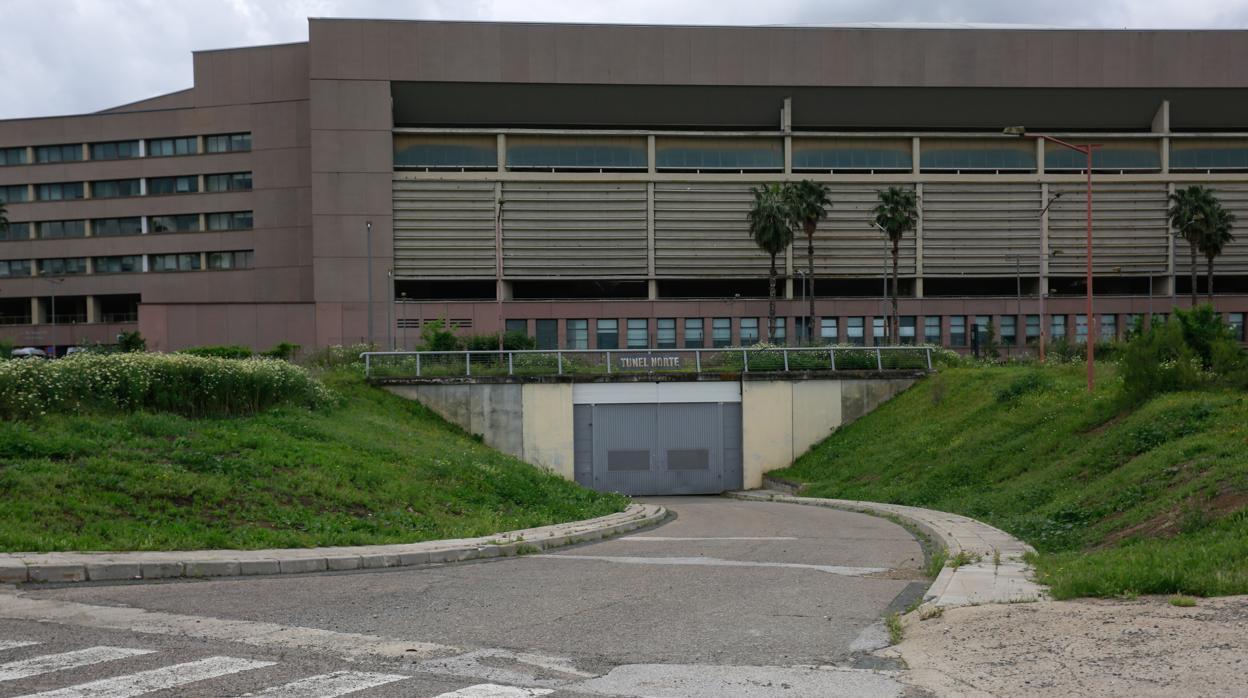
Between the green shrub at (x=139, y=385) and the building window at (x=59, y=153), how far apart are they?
222 ft

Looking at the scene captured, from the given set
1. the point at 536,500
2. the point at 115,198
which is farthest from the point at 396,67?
the point at 536,500

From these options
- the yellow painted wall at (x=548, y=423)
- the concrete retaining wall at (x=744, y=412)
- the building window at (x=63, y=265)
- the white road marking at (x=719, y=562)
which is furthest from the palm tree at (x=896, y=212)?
the building window at (x=63, y=265)

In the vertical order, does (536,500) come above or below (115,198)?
below

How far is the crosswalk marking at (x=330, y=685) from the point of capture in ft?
23.6

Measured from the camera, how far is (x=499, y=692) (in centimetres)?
729

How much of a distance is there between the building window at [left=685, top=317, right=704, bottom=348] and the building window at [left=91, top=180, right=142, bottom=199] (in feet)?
142

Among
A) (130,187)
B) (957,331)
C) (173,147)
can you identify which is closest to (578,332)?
(957,331)

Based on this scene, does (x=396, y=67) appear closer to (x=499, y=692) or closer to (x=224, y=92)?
(x=224, y=92)

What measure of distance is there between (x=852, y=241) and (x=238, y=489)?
64348 mm

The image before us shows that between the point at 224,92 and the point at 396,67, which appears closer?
the point at 396,67

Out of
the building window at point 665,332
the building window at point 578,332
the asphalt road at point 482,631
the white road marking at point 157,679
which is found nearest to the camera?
the white road marking at point 157,679

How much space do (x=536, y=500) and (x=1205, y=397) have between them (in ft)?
41.9

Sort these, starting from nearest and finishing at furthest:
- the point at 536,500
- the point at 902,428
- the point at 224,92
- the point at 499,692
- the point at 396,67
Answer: the point at 499,692, the point at 536,500, the point at 902,428, the point at 396,67, the point at 224,92

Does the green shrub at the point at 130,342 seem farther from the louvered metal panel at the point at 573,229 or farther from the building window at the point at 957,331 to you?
the building window at the point at 957,331
